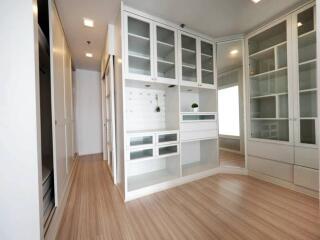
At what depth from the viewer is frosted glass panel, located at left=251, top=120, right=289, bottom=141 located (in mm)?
2419

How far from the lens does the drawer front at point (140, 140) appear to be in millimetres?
2113

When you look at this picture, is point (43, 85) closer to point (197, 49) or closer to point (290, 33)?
point (197, 49)

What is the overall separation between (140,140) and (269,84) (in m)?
2.52

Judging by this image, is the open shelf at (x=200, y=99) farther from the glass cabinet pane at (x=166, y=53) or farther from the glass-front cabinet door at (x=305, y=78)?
the glass-front cabinet door at (x=305, y=78)

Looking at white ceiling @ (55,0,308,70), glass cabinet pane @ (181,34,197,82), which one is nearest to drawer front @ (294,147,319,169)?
glass cabinet pane @ (181,34,197,82)

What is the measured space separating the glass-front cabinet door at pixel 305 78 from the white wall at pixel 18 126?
125 inches

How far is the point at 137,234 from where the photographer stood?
1447 mm

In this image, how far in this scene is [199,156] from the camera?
133 inches

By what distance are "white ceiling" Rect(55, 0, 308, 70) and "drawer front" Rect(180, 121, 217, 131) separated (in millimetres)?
1733

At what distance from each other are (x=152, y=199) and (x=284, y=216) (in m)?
1.57

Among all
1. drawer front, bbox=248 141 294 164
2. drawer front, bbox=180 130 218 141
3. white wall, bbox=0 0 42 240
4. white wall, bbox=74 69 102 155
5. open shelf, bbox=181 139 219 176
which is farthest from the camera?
white wall, bbox=74 69 102 155

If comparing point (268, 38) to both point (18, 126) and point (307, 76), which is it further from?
point (18, 126)

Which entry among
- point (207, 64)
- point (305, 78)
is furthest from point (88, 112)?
point (305, 78)

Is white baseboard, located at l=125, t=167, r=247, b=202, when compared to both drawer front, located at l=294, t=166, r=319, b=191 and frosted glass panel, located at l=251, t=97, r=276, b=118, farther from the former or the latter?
frosted glass panel, located at l=251, t=97, r=276, b=118
